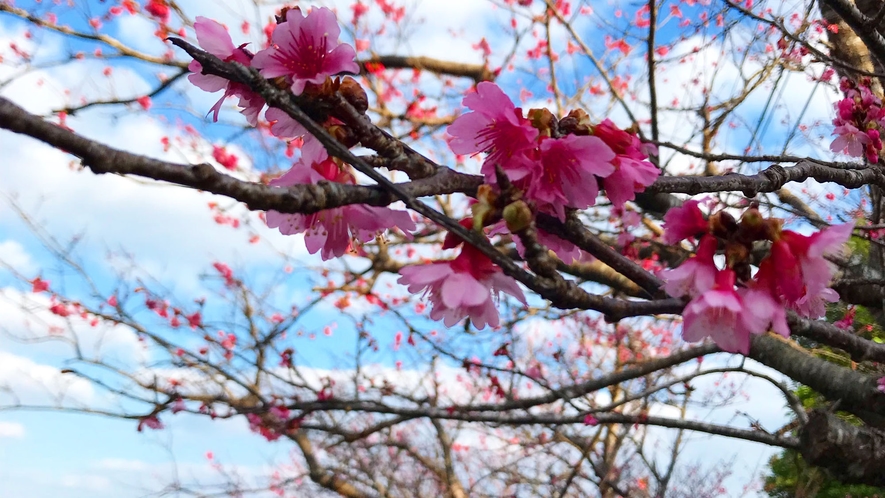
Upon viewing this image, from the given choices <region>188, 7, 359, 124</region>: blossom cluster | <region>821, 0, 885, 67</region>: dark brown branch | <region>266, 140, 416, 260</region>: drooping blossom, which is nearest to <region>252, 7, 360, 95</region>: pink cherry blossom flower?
<region>188, 7, 359, 124</region>: blossom cluster

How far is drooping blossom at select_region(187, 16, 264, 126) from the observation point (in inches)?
34.8

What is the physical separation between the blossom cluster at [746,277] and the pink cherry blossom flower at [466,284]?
0.26m

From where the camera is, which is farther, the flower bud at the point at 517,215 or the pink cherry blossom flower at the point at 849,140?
the pink cherry blossom flower at the point at 849,140

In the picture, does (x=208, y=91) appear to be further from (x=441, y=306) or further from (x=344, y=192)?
(x=441, y=306)

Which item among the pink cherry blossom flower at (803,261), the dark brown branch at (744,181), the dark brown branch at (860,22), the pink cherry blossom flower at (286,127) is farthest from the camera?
Answer: the dark brown branch at (860,22)

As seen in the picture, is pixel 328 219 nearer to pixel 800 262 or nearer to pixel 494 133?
pixel 494 133

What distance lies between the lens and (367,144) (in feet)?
2.78

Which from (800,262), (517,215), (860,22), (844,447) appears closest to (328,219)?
(517,215)

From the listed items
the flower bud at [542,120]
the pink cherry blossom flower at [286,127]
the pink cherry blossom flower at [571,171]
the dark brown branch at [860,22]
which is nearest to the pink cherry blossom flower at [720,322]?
the pink cherry blossom flower at [571,171]

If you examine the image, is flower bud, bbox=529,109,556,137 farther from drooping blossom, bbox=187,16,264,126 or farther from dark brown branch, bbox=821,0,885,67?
dark brown branch, bbox=821,0,885,67

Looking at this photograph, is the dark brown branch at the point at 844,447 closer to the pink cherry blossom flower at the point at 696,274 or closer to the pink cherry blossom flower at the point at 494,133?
the pink cherry blossom flower at the point at 696,274

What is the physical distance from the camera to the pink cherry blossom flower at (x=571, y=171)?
838 millimetres

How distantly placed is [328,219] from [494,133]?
0.32 meters

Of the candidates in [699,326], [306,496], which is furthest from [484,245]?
[306,496]
